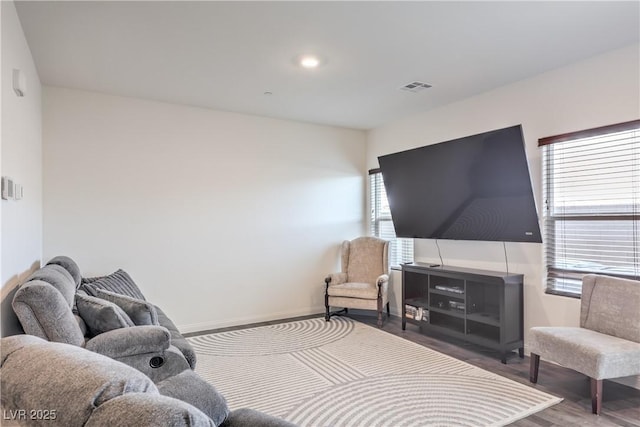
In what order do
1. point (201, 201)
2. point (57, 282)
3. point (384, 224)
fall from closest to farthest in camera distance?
point (57, 282) → point (201, 201) → point (384, 224)

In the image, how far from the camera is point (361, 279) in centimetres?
510

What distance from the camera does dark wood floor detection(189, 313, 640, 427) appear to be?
7.88 feet

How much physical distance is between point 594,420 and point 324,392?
67.5 inches

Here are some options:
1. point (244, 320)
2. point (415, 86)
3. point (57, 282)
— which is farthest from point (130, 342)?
point (415, 86)

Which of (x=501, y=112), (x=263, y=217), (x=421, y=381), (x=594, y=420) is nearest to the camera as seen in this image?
(x=594, y=420)

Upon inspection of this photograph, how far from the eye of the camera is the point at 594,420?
2402 millimetres

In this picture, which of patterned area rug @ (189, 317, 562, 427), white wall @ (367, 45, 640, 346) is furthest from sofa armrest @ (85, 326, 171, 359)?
white wall @ (367, 45, 640, 346)

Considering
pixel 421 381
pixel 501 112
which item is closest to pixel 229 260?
pixel 421 381

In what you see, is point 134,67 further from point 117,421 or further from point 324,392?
point 117,421

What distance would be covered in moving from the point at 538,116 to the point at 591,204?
91 cm

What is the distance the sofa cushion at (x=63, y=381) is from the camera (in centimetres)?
83

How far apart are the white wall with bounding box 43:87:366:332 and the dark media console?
1.32 metres

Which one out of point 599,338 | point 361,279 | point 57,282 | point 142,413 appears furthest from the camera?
point 361,279

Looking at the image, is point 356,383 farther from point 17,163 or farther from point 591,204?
point 17,163
